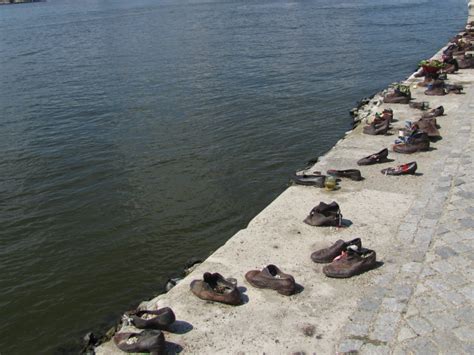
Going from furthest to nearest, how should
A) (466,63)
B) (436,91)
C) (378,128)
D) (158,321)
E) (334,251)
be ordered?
(466,63) → (436,91) → (378,128) → (334,251) → (158,321)

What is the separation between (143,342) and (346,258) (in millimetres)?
3539

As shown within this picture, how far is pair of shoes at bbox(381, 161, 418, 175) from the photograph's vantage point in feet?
39.4

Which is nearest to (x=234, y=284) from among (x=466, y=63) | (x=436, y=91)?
(x=436, y=91)

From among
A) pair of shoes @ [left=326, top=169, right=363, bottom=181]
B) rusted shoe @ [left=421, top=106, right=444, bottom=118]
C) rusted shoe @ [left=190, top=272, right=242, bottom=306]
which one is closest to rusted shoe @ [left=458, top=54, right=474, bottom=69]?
rusted shoe @ [left=421, top=106, right=444, bottom=118]

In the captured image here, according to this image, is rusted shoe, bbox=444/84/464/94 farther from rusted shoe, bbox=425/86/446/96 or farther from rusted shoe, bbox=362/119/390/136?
rusted shoe, bbox=362/119/390/136

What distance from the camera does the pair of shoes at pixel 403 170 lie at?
12.0 m

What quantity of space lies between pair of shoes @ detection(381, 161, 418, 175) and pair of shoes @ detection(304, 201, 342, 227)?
2.66 meters

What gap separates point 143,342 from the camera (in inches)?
274

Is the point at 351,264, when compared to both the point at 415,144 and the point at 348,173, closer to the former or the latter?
the point at 348,173

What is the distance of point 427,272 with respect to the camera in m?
8.30

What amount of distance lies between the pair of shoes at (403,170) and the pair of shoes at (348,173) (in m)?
0.68

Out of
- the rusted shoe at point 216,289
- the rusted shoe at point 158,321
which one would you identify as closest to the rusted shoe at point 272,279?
the rusted shoe at point 216,289

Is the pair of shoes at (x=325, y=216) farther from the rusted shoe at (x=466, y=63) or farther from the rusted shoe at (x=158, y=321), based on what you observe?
the rusted shoe at (x=466, y=63)

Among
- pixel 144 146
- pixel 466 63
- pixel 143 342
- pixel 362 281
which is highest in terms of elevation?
pixel 466 63
